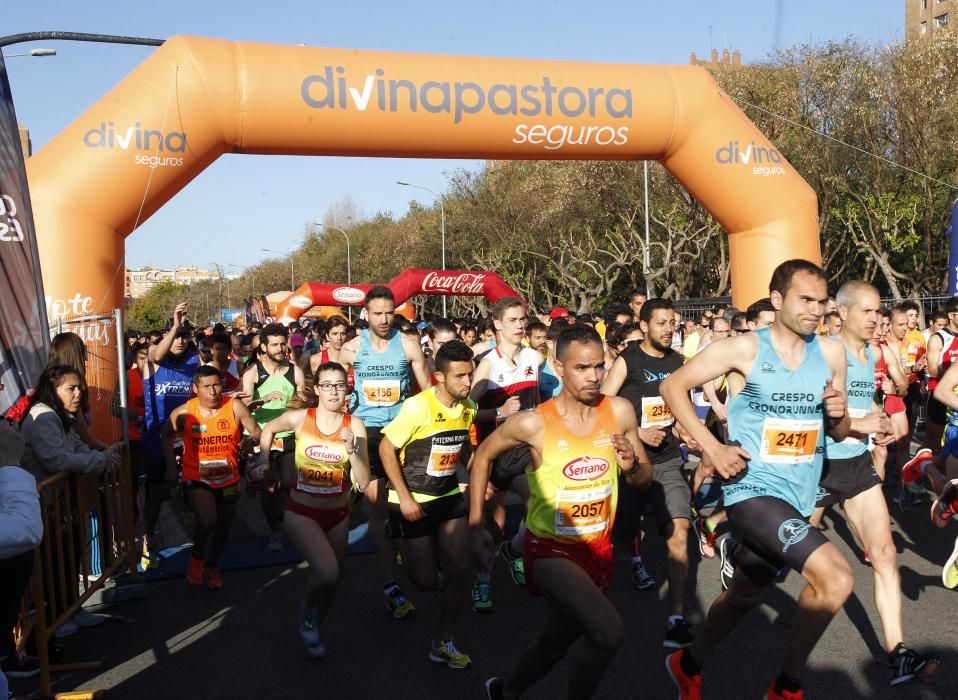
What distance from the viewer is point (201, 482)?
6699mm

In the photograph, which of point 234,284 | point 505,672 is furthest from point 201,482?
point 234,284

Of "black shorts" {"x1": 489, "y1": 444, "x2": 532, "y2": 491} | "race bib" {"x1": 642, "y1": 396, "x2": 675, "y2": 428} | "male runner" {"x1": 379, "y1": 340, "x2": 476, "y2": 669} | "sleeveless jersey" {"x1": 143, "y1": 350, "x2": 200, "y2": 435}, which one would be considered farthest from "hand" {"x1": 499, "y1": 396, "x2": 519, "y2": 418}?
"sleeveless jersey" {"x1": 143, "y1": 350, "x2": 200, "y2": 435}

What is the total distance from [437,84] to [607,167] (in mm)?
25310

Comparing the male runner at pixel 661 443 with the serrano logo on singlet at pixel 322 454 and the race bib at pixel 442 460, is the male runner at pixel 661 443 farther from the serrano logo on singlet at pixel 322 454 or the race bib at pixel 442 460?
the serrano logo on singlet at pixel 322 454

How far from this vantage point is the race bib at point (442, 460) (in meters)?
5.19

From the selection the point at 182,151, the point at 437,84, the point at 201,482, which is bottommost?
the point at 201,482

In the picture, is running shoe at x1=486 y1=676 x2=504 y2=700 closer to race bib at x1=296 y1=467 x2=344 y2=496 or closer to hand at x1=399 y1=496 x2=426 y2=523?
hand at x1=399 y1=496 x2=426 y2=523

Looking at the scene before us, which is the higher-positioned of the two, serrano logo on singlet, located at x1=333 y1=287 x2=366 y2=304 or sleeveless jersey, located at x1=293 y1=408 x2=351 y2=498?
serrano logo on singlet, located at x1=333 y1=287 x2=366 y2=304

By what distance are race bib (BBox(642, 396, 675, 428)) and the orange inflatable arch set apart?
4.53m

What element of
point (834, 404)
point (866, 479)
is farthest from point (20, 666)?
point (866, 479)

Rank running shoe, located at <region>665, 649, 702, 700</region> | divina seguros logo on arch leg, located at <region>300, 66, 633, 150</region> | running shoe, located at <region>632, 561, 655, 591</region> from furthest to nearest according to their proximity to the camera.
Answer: divina seguros logo on arch leg, located at <region>300, 66, 633, 150</region> < running shoe, located at <region>632, 561, 655, 591</region> < running shoe, located at <region>665, 649, 702, 700</region>

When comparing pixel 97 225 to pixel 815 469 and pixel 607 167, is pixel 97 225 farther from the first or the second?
pixel 607 167

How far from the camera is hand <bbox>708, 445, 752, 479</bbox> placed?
393 centimetres

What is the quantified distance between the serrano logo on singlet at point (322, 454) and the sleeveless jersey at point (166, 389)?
2.87m
